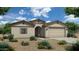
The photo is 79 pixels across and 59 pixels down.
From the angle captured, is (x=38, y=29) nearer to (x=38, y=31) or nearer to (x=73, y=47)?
(x=38, y=31)

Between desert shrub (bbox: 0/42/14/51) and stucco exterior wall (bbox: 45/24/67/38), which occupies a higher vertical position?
stucco exterior wall (bbox: 45/24/67/38)

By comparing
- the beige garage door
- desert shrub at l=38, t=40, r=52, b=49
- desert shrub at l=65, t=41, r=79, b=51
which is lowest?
desert shrub at l=65, t=41, r=79, b=51

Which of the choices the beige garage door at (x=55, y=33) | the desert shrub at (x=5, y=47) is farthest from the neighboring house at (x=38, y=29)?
the desert shrub at (x=5, y=47)

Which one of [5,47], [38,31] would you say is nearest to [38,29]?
[38,31]

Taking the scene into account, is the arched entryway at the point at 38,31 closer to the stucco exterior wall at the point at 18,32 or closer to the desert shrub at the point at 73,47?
the stucco exterior wall at the point at 18,32

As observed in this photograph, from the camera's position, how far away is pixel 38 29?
3479 millimetres

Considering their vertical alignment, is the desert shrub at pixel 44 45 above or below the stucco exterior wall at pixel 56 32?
below

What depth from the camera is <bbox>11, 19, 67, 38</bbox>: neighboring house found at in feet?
11.4

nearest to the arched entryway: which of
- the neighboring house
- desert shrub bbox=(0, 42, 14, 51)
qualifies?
the neighboring house

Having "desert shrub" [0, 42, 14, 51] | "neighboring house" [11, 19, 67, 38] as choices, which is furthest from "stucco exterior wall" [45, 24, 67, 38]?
"desert shrub" [0, 42, 14, 51]

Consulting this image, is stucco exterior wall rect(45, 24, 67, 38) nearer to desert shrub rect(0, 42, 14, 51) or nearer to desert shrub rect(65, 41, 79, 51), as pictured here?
desert shrub rect(65, 41, 79, 51)

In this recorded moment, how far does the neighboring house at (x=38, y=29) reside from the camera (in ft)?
11.4
